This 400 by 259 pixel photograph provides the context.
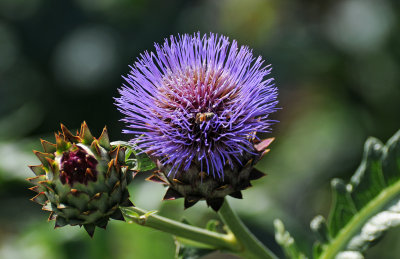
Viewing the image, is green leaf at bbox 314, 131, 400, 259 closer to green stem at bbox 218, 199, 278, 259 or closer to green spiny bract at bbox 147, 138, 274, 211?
green stem at bbox 218, 199, 278, 259

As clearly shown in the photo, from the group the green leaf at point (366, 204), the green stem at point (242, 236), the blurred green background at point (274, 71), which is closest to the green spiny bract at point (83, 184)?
the green stem at point (242, 236)

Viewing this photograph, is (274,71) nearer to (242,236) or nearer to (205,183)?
(242,236)

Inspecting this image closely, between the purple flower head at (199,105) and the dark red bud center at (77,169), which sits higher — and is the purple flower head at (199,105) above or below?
above

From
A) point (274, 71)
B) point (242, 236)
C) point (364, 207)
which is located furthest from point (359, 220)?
point (274, 71)

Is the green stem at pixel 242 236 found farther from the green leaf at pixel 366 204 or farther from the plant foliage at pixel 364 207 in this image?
the green leaf at pixel 366 204

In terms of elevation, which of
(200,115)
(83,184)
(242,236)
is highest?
(200,115)

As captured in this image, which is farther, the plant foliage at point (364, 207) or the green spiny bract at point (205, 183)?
the plant foliage at point (364, 207)

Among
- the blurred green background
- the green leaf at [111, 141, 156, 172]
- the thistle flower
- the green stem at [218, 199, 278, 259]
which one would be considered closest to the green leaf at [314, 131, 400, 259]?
the green stem at [218, 199, 278, 259]
